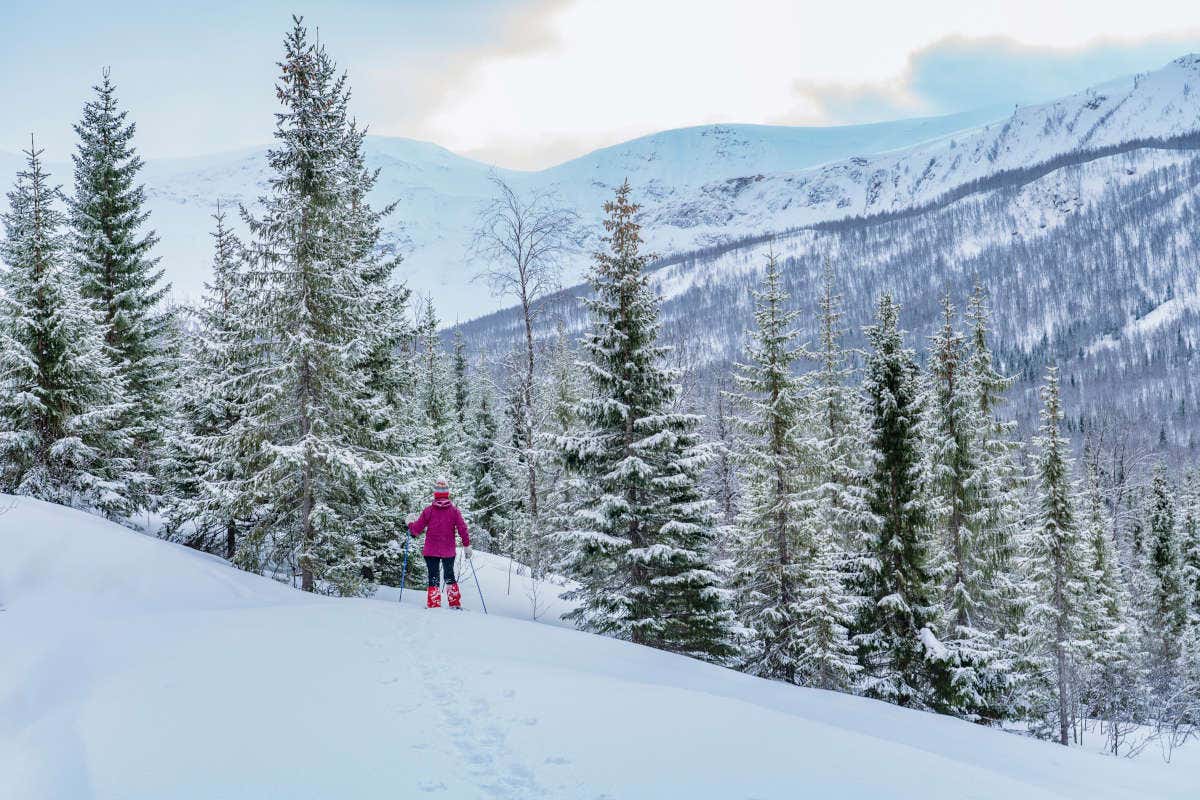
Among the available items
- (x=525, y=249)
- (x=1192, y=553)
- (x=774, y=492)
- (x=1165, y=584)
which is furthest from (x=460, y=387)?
(x=1192, y=553)

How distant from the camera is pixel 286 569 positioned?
58.4 ft

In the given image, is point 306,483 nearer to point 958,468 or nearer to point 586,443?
point 586,443

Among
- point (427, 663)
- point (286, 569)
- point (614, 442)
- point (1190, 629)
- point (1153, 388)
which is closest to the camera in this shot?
point (427, 663)

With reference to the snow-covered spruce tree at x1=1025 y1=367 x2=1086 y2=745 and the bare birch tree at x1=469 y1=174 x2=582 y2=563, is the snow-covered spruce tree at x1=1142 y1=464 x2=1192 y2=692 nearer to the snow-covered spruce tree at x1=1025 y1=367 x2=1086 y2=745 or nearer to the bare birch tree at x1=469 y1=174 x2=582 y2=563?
the snow-covered spruce tree at x1=1025 y1=367 x2=1086 y2=745

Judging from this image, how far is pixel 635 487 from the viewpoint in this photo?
15.5 meters

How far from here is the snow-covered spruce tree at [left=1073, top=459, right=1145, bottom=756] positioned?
86.3 ft

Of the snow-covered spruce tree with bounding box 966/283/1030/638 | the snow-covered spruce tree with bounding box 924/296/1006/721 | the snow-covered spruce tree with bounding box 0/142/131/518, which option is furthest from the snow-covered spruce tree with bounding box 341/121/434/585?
the snow-covered spruce tree with bounding box 966/283/1030/638

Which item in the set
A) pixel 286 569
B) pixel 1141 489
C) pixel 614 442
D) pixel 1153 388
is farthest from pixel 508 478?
pixel 1153 388

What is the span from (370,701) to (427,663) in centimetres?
141

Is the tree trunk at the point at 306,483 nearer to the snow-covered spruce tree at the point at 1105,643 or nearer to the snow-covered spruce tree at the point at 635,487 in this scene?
the snow-covered spruce tree at the point at 635,487

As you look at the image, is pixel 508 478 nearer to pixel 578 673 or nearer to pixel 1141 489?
pixel 578 673

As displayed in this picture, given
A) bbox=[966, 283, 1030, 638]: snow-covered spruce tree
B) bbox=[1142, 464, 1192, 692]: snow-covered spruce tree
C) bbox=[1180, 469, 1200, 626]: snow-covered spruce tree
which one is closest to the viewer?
bbox=[966, 283, 1030, 638]: snow-covered spruce tree

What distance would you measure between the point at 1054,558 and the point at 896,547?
985 centimetres

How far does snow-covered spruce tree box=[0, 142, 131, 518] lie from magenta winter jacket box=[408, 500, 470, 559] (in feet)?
29.8
